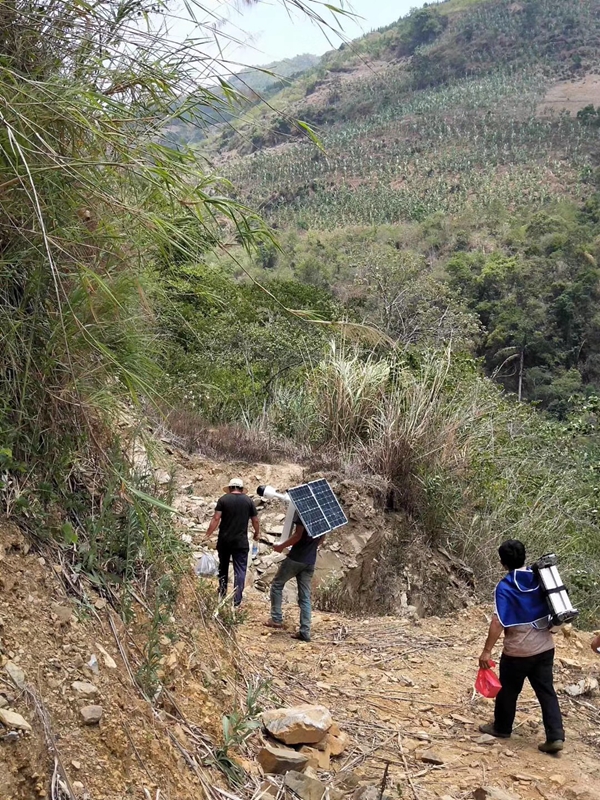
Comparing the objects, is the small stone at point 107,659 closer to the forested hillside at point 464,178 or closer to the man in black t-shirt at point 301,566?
the forested hillside at point 464,178

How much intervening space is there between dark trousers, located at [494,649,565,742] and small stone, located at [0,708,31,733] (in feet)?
11.1

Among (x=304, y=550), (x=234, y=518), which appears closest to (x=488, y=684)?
(x=304, y=550)

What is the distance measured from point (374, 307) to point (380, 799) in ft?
69.6

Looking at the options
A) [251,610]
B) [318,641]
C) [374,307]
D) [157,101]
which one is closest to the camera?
[157,101]

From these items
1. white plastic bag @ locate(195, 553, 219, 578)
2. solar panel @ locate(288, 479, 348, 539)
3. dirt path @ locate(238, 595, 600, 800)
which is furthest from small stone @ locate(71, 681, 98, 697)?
solar panel @ locate(288, 479, 348, 539)

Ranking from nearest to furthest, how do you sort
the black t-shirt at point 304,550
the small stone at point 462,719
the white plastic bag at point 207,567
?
1. the small stone at point 462,719
2. the white plastic bag at point 207,567
3. the black t-shirt at point 304,550

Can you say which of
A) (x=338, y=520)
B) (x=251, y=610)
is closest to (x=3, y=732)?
(x=338, y=520)

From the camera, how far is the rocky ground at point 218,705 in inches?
84.4

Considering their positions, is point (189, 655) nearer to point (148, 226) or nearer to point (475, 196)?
point (148, 226)

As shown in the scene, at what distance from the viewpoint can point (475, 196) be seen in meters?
70.2

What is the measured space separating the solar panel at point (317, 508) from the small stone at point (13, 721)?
4237 millimetres

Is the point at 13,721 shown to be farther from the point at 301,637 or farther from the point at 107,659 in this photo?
the point at 301,637

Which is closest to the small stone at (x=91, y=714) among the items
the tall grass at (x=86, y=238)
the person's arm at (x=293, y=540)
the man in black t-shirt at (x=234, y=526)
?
the tall grass at (x=86, y=238)

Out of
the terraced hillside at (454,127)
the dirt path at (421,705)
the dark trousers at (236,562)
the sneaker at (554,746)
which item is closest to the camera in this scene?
the dirt path at (421,705)
